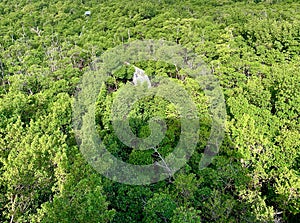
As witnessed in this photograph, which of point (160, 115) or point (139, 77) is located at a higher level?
point (160, 115)

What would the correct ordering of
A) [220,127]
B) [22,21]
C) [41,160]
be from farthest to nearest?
[22,21] → [220,127] → [41,160]

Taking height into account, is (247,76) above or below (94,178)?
below

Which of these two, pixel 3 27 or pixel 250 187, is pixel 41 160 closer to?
pixel 250 187

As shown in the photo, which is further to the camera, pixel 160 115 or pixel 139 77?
pixel 139 77

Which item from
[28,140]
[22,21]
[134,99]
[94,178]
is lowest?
[22,21]

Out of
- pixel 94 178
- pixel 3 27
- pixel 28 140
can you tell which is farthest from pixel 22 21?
pixel 94 178

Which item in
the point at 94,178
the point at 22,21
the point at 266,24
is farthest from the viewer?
the point at 22,21

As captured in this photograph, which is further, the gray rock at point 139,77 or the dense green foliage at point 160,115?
the gray rock at point 139,77

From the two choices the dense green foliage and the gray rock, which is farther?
the gray rock
